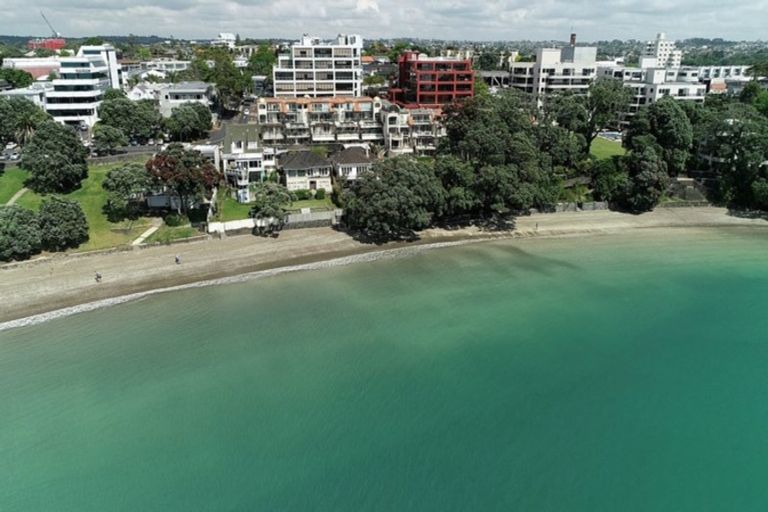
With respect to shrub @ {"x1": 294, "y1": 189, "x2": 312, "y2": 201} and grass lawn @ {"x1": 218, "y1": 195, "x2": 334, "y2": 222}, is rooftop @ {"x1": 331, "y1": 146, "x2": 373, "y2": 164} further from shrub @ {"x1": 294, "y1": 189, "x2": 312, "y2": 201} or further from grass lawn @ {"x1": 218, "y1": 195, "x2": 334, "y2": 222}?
shrub @ {"x1": 294, "y1": 189, "x2": 312, "y2": 201}

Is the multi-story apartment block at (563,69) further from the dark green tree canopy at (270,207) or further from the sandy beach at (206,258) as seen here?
the dark green tree canopy at (270,207)

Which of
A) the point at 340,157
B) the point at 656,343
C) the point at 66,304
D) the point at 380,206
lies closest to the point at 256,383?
the point at 66,304

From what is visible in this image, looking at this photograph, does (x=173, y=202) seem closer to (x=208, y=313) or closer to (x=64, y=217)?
(x=64, y=217)

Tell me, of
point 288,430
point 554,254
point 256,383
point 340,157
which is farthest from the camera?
point 340,157

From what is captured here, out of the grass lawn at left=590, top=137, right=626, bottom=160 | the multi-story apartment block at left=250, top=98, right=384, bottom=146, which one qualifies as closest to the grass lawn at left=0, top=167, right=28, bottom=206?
the multi-story apartment block at left=250, top=98, right=384, bottom=146

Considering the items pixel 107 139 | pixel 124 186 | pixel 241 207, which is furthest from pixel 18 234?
pixel 107 139

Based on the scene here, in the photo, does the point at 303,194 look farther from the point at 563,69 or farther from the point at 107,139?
the point at 563,69

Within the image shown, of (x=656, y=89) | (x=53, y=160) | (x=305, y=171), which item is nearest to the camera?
(x=53, y=160)

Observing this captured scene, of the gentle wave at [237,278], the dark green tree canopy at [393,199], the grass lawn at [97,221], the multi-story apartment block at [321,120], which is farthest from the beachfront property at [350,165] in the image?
the grass lawn at [97,221]
